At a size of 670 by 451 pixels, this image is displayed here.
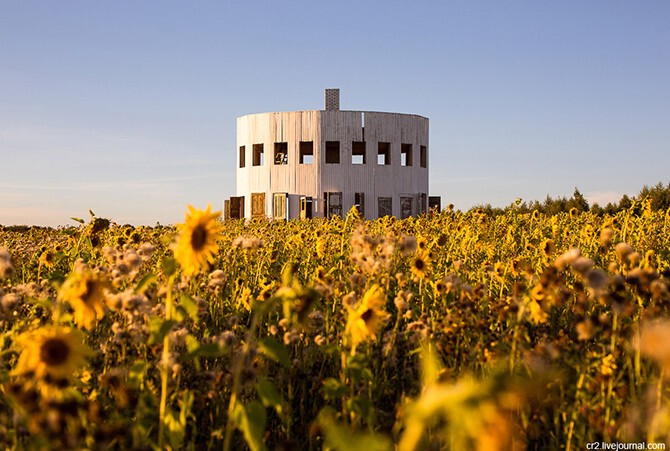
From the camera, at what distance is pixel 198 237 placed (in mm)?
2557

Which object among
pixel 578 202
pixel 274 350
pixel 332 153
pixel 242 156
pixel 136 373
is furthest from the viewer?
pixel 242 156

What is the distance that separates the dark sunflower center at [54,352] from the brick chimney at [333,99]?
111 feet

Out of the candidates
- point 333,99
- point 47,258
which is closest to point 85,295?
point 47,258

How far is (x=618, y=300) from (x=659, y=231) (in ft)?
24.8

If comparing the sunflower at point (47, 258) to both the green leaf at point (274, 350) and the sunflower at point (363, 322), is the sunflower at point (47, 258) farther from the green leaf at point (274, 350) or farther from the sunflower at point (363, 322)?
the green leaf at point (274, 350)

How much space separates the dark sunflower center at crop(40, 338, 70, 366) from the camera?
1858mm

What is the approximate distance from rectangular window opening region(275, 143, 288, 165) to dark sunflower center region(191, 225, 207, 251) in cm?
3197

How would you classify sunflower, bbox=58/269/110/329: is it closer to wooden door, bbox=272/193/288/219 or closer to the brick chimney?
wooden door, bbox=272/193/288/219

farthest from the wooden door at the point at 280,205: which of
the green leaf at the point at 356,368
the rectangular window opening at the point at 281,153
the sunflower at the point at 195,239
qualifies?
the green leaf at the point at 356,368

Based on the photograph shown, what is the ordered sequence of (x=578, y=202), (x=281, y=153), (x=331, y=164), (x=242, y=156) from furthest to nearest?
(x=242, y=156) < (x=281, y=153) < (x=331, y=164) < (x=578, y=202)

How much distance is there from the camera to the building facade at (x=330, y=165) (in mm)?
33531

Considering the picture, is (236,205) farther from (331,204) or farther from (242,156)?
(331,204)

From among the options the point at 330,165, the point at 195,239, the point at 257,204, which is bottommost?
the point at 195,239

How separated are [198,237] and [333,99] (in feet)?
110
